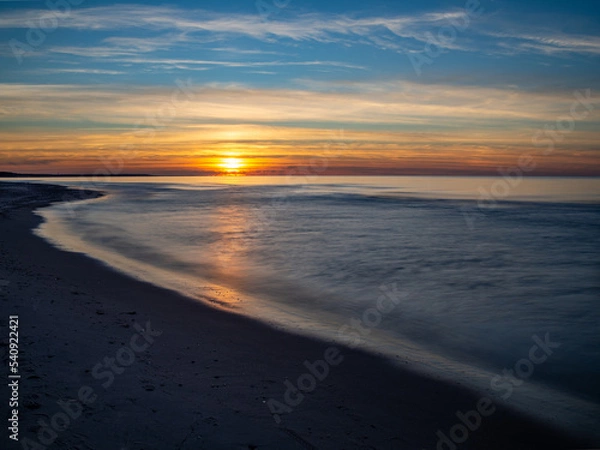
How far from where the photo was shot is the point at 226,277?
14.9m

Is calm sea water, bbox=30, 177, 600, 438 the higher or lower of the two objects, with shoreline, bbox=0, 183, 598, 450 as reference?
lower

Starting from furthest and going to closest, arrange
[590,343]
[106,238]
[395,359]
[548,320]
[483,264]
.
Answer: [106,238], [483,264], [548,320], [590,343], [395,359]

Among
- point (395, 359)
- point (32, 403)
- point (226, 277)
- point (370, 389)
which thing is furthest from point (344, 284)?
point (32, 403)

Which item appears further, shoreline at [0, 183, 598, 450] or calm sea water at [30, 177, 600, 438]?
calm sea water at [30, 177, 600, 438]

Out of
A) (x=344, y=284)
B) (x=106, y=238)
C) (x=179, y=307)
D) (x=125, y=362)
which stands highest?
(x=125, y=362)

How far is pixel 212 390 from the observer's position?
225 inches

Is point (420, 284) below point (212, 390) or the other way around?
below

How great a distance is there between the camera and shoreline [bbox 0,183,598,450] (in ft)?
15.5

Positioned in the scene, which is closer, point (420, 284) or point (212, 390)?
point (212, 390)

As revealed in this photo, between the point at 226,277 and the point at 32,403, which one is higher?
the point at 32,403

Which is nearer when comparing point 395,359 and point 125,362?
point 125,362

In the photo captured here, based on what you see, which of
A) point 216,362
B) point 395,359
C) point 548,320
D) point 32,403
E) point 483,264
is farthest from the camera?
point 483,264

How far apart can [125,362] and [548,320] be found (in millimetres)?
9654

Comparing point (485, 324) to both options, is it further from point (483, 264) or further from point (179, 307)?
point (483, 264)
